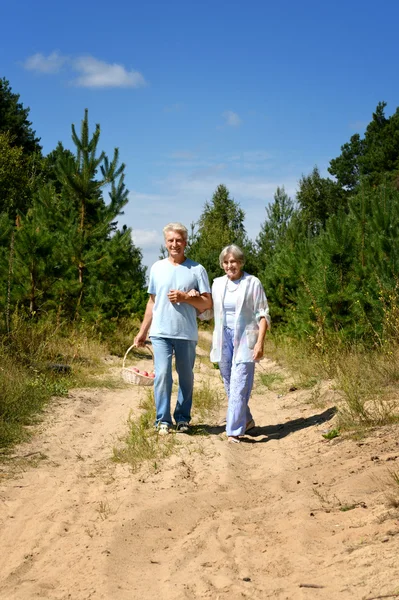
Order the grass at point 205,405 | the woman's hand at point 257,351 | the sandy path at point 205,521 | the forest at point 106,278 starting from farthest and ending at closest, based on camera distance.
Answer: the forest at point 106,278 → the grass at point 205,405 → the woman's hand at point 257,351 → the sandy path at point 205,521

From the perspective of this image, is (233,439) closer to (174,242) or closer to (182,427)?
(182,427)

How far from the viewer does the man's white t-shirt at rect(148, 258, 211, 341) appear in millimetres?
6676

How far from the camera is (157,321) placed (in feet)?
22.1

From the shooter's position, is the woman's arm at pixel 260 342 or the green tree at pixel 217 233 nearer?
the woman's arm at pixel 260 342

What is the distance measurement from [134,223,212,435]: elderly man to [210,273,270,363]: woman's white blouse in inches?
6.3

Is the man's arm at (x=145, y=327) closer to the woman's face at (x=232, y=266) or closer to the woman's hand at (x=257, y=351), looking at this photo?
the woman's face at (x=232, y=266)

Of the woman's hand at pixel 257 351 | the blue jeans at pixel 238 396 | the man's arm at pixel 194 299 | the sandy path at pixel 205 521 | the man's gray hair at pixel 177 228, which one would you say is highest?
the man's gray hair at pixel 177 228

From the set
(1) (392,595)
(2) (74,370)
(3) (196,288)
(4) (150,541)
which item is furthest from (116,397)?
(1) (392,595)

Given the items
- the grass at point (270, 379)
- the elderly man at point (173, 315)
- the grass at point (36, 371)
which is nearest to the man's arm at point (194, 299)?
the elderly man at point (173, 315)

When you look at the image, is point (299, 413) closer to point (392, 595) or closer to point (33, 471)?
point (33, 471)

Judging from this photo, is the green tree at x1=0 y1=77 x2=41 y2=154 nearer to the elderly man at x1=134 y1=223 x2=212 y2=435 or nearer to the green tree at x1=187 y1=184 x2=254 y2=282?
the green tree at x1=187 y1=184 x2=254 y2=282

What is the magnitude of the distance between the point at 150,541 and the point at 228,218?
41337 mm

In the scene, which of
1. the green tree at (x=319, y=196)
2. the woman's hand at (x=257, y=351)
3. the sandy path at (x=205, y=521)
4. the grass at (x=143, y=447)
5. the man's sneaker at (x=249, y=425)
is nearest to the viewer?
the sandy path at (x=205, y=521)

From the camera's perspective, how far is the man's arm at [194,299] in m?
6.52
